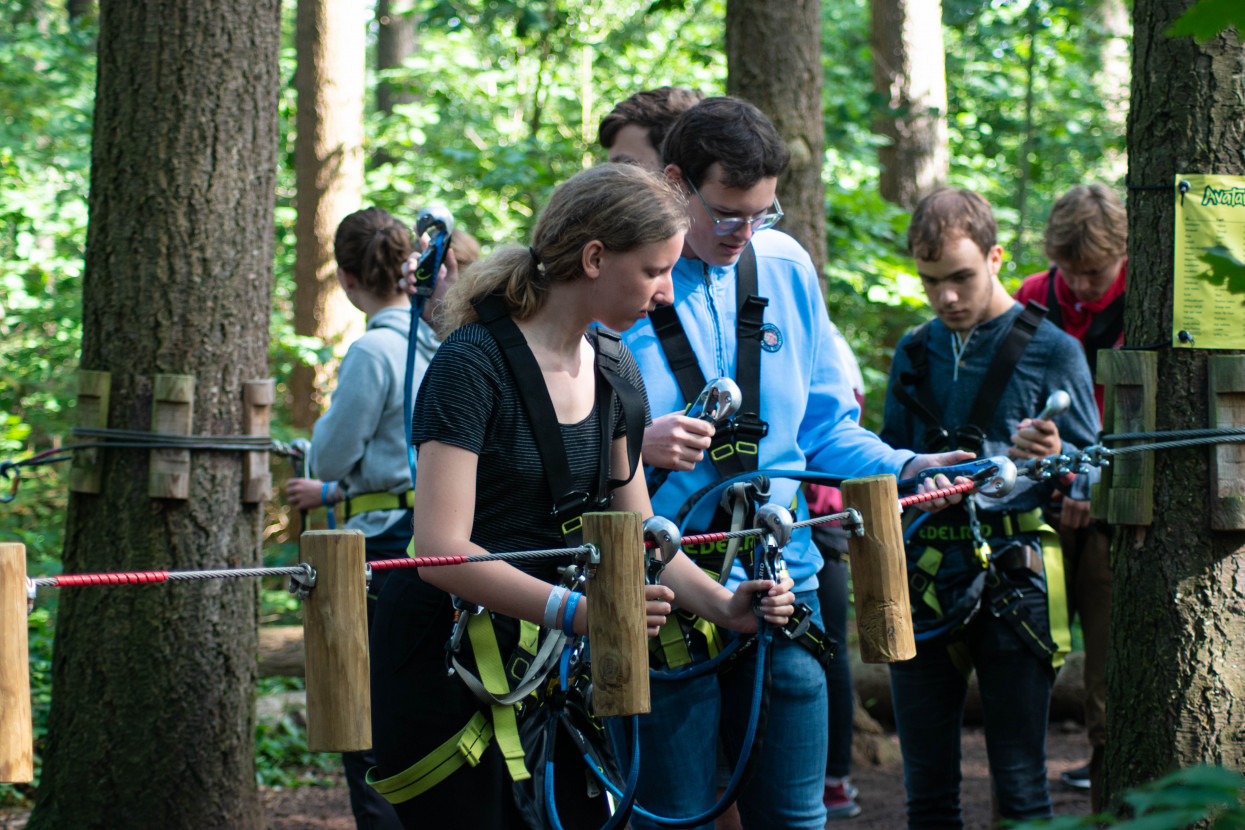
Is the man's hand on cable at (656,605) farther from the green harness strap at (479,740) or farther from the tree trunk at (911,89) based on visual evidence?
the tree trunk at (911,89)

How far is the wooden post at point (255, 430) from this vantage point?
144 inches

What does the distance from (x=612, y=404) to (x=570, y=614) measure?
0.45m

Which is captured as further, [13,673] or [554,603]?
[554,603]

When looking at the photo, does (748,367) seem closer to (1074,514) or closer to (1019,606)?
(1019,606)

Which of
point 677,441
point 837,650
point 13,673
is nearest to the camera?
point 13,673

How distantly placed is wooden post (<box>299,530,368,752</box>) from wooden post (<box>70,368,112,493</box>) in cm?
223

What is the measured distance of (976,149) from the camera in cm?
1350

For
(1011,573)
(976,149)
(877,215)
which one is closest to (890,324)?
(877,215)

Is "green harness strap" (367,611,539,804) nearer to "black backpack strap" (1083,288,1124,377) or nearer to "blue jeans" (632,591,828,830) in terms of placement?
"blue jeans" (632,591,828,830)

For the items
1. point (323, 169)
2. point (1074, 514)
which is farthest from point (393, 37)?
point (1074, 514)

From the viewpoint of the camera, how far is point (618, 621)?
174cm

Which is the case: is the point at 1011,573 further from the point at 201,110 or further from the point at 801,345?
the point at 201,110

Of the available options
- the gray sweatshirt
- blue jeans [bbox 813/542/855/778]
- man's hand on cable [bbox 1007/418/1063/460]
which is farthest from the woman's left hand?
blue jeans [bbox 813/542/855/778]

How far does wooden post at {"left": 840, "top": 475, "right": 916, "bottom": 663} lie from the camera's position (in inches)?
80.7
